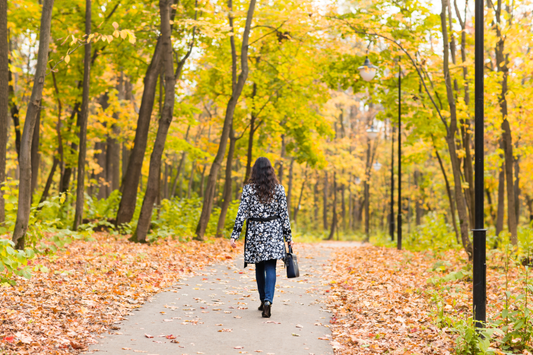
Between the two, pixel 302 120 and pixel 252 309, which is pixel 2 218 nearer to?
pixel 252 309

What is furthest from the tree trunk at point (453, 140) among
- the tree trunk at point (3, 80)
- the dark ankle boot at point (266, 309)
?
the tree trunk at point (3, 80)

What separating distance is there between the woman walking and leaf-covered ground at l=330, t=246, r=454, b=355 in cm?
114

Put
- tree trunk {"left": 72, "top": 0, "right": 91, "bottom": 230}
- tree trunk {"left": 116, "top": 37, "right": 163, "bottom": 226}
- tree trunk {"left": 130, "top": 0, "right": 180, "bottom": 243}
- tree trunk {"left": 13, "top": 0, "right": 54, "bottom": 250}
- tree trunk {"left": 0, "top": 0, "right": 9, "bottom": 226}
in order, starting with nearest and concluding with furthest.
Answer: tree trunk {"left": 13, "top": 0, "right": 54, "bottom": 250}
tree trunk {"left": 0, "top": 0, "right": 9, "bottom": 226}
tree trunk {"left": 130, "top": 0, "right": 180, "bottom": 243}
tree trunk {"left": 72, "top": 0, "right": 91, "bottom": 230}
tree trunk {"left": 116, "top": 37, "right": 163, "bottom": 226}

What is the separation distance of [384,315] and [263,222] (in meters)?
2.09

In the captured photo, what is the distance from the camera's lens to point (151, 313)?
257 inches

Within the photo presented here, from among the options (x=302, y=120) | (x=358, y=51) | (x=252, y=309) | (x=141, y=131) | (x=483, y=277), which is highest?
(x=358, y=51)

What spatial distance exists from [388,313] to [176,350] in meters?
3.19

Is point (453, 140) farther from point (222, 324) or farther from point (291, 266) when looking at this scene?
point (222, 324)

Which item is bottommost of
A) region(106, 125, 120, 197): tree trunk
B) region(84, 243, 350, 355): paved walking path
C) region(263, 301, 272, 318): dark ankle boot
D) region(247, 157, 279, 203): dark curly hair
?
region(84, 243, 350, 355): paved walking path

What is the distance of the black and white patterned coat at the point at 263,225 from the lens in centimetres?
666

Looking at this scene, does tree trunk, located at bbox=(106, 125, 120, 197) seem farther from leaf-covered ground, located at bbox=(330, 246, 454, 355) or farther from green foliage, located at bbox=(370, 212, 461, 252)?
leaf-covered ground, located at bbox=(330, 246, 454, 355)

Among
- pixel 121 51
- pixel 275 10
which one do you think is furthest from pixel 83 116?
pixel 275 10

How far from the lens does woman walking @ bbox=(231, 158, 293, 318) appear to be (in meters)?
6.66

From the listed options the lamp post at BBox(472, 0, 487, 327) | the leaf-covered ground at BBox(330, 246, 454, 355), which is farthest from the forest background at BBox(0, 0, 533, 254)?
the lamp post at BBox(472, 0, 487, 327)
